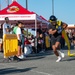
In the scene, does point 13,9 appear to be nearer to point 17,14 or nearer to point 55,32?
point 17,14

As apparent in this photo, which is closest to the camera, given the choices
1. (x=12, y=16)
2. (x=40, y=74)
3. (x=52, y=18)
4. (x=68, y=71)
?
(x=40, y=74)

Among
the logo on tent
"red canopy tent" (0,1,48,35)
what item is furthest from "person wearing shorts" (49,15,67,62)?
the logo on tent

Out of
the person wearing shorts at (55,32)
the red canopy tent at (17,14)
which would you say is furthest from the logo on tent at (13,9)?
the person wearing shorts at (55,32)

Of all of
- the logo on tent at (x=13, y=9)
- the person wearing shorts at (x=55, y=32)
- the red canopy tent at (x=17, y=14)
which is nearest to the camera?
the person wearing shorts at (x=55, y=32)

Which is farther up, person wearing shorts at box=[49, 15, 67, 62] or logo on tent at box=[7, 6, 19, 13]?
logo on tent at box=[7, 6, 19, 13]

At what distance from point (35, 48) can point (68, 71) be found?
9.50 metres

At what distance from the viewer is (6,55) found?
38.6ft

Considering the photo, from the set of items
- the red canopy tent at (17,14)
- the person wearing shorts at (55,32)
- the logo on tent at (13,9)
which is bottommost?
the person wearing shorts at (55,32)

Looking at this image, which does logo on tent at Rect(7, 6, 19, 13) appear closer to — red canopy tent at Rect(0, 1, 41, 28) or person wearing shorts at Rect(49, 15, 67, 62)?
red canopy tent at Rect(0, 1, 41, 28)

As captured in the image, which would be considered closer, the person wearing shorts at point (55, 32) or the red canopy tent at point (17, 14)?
the person wearing shorts at point (55, 32)

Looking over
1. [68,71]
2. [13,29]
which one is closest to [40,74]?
[68,71]

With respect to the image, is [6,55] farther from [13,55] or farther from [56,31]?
[56,31]

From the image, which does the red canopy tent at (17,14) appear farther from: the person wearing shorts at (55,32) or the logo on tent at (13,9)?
the person wearing shorts at (55,32)

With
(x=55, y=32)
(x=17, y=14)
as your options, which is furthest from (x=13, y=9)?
(x=55, y=32)
